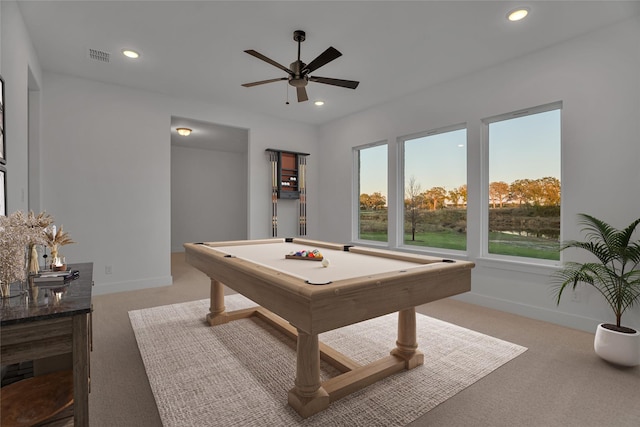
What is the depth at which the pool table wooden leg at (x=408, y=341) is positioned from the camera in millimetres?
2268

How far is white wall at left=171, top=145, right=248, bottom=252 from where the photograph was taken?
8305 millimetres

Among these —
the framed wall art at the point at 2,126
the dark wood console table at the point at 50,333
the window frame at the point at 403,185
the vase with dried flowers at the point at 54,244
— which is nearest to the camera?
A: the dark wood console table at the point at 50,333

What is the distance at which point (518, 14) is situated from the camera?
8.96ft

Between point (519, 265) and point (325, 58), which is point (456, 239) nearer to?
point (519, 265)

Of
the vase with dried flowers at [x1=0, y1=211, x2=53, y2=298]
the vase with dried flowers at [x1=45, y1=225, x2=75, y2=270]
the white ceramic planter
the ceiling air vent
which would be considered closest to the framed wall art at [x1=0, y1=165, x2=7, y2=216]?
the vase with dried flowers at [x1=45, y1=225, x2=75, y2=270]

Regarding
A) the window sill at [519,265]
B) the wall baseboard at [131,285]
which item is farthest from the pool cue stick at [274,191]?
the window sill at [519,265]

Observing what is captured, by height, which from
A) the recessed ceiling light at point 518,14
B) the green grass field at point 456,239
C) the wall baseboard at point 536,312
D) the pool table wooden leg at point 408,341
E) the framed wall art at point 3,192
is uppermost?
the recessed ceiling light at point 518,14

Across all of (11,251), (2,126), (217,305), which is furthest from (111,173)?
(11,251)

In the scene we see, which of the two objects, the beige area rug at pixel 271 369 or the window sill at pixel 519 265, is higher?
the window sill at pixel 519 265

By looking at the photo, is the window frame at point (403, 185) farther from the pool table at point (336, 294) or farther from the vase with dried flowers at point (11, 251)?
the vase with dried flowers at point (11, 251)

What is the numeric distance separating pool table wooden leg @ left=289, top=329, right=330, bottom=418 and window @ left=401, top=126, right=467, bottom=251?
311cm

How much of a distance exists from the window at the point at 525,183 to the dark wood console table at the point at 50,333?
4041 mm

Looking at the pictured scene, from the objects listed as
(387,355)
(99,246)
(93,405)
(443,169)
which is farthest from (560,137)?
(99,246)

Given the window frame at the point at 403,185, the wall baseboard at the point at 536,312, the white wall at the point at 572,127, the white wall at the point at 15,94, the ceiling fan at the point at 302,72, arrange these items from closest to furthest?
the white wall at the point at 15,94 < the ceiling fan at the point at 302,72 < the white wall at the point at 572,127 < the wall baseboard at the point at 536,312 < the window frame at the point at 403,185
